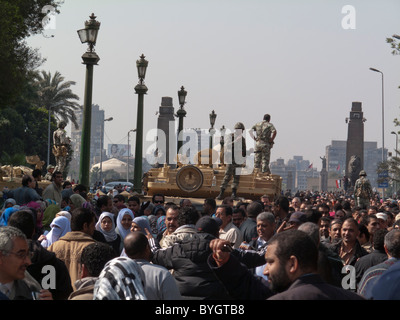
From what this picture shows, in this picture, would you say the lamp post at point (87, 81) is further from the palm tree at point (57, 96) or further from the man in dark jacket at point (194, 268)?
the palm tree at point (57, 96)

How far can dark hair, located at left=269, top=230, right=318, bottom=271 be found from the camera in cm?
410

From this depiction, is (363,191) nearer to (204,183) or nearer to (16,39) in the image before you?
(204,183)

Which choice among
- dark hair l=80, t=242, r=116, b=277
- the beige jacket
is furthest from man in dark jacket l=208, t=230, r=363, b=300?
the beige jacket

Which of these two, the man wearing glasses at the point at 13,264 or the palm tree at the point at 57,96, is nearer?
the man wearing glasses at the point at 13,264

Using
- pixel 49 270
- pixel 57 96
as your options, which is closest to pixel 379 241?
pixel 49 270

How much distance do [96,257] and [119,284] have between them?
54.2 inches

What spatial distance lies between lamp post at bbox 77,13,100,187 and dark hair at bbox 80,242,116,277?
1436 cm

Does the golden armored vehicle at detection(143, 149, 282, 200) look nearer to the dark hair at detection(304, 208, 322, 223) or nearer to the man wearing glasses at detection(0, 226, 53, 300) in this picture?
the dark hair at detection(304, 208, 322, 223)

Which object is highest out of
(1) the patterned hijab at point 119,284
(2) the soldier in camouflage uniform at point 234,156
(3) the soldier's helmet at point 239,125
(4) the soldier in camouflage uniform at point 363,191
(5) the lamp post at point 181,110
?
(5) the lamp post at point 181,110

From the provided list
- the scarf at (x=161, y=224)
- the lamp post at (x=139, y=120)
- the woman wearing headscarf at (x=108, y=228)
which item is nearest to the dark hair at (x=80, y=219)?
the woman wearing headscarf at (x=108, y=228)

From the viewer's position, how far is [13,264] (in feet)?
16.9

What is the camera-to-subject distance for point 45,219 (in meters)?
11.4

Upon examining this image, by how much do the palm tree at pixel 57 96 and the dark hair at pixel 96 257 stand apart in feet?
209

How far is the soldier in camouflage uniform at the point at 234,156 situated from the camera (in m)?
23.9
